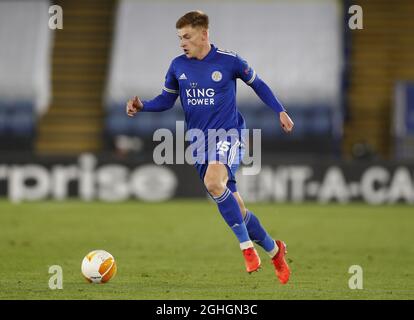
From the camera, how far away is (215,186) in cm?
788

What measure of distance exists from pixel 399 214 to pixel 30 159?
6770mm

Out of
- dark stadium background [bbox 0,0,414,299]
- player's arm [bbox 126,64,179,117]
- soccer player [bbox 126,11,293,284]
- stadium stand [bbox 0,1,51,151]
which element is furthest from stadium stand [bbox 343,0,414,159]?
soccer player [bbox 126,11,293,284]

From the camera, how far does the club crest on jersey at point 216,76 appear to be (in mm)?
8125

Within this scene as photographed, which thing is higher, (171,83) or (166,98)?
(171,83)

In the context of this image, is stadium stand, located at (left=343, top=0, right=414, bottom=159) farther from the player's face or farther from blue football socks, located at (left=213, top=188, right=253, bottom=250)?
blue football socks, located at (left=213, top=188, right=253, bottom=250)

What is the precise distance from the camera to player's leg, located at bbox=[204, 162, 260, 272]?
25.9 feet

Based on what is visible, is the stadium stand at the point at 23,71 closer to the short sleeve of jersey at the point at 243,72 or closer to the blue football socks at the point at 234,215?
the short sleeve of jersey at the point at 243,72

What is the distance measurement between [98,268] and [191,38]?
1.99m

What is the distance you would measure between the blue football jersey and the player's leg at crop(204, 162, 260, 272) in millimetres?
397

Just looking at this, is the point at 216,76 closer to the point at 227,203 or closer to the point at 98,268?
the point at 227,203

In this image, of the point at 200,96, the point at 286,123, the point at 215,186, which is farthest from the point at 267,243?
the point at 200,96

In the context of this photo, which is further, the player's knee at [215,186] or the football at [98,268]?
the football at [98,268]

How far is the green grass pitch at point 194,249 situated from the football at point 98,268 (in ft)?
0.29

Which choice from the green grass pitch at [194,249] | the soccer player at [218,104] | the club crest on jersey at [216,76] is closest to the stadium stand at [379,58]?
the green grass pitch at [194,249]
